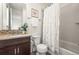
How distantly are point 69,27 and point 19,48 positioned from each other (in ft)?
2.50

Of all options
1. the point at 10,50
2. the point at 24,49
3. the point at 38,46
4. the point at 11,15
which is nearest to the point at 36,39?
the point at 38,46

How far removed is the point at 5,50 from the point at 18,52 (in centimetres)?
18

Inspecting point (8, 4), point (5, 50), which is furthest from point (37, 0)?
point (5, 50)

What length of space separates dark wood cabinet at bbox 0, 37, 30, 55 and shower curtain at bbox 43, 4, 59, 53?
0.26m

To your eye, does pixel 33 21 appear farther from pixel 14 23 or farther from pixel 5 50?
pixel 5 50

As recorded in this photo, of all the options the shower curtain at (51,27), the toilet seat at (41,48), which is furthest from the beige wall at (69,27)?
the toilet seat at (41,48)

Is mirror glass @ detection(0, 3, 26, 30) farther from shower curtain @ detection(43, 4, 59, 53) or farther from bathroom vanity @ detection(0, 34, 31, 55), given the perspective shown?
shower curtain @ detection(43, 4, 59, 53)

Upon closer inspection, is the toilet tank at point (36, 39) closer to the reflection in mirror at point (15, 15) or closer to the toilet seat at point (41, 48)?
the toilet seat at point (41, 48)

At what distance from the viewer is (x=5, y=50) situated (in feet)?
4.85

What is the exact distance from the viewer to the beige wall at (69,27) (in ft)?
5.11

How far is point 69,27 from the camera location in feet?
5.17

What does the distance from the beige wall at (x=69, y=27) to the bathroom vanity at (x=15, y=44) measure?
0.50m

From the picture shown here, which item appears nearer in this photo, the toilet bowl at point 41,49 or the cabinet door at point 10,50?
the cabinet door at point 10,50

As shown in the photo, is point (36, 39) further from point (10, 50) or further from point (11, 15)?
point (11, 15)
